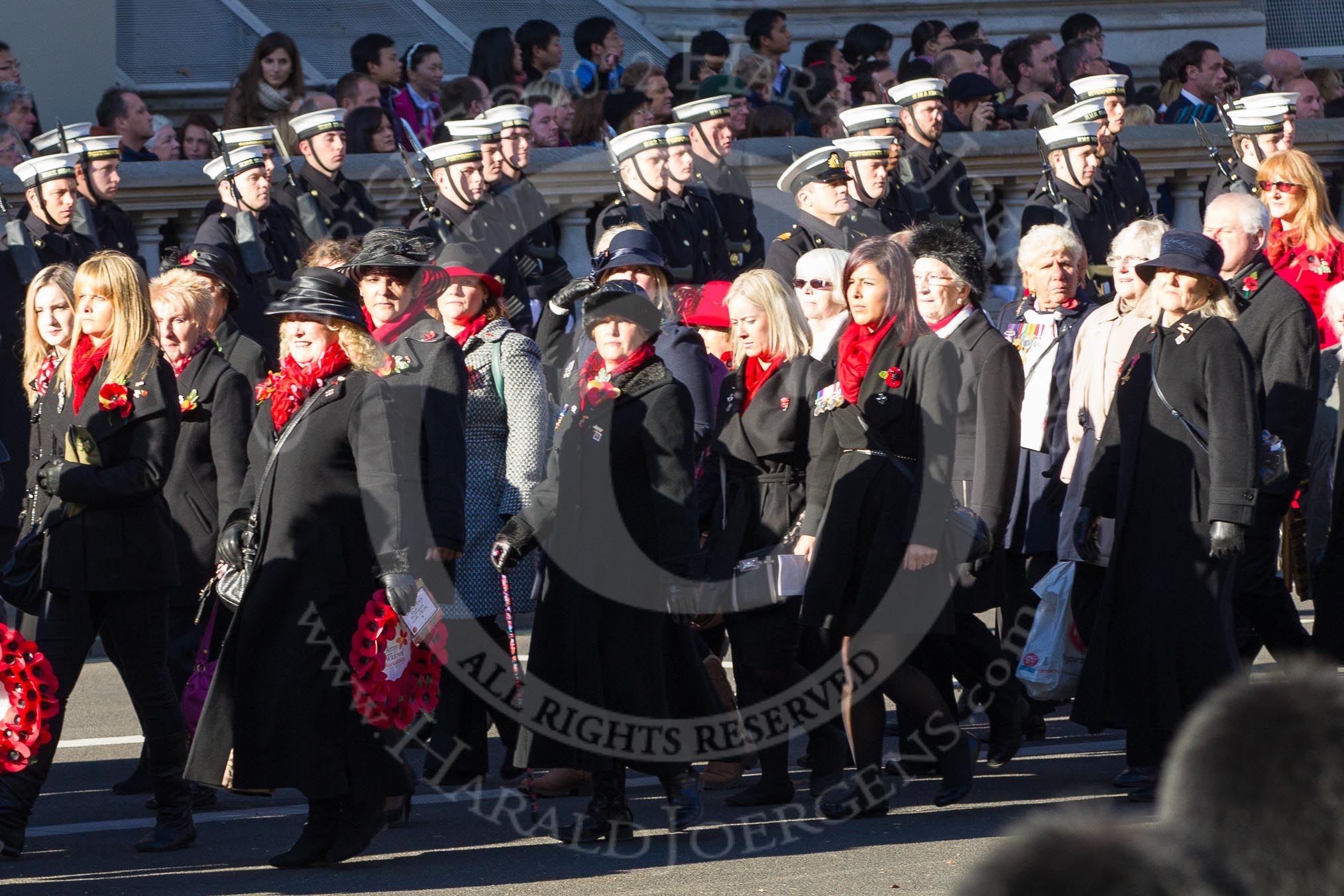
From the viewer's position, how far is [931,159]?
12.2m

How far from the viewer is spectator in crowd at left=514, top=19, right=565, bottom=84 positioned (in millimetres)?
14828

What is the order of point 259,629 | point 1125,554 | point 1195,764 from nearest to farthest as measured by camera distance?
point 1195,764, point 259,629, point 1125,554

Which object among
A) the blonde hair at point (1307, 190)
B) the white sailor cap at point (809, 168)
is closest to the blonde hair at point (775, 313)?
the blonde hair at point (1307, 190)

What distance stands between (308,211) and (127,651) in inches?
194

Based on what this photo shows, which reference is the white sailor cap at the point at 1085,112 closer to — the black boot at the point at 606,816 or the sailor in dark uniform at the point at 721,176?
the sailor in dark uniform at the point at 721,176

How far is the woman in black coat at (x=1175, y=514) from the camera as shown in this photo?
659cm

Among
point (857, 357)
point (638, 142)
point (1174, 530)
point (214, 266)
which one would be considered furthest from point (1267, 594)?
point (638, 142)

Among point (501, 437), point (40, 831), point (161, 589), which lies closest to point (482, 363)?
point (501, 437)

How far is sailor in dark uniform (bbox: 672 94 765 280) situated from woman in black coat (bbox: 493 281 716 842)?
551cm

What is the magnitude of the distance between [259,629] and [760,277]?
87.6 inches

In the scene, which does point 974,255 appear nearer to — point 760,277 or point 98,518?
point 760,277

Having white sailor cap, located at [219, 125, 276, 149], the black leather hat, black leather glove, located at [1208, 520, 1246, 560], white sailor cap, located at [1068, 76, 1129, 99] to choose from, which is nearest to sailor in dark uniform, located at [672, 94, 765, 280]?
white sailor cap, located at [1068, 76, 1129, 99]

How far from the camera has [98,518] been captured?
20.7ft

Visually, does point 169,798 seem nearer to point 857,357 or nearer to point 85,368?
point 85,368
